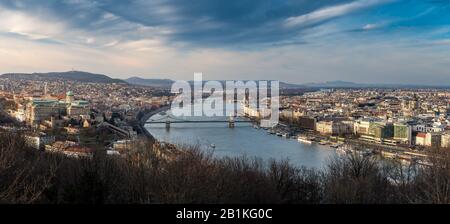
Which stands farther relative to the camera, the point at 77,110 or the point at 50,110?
the point at 77,110

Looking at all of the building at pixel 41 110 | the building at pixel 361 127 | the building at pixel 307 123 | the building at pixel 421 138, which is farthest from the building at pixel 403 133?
the building at pixel 41 110

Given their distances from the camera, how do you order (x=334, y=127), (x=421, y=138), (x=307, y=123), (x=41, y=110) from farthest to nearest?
(x=307, y=123), (x=334, y=127), (x=41, y=110), (x=421, y=138)

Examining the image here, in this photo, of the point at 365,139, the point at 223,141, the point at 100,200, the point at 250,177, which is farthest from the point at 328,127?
the point at 100,200

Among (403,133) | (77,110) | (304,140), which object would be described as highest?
(77,110)

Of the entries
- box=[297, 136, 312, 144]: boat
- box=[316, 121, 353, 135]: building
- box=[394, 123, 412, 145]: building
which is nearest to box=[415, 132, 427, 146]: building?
box=[394, 123, 412, 145]: building

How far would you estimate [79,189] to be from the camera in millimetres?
2533

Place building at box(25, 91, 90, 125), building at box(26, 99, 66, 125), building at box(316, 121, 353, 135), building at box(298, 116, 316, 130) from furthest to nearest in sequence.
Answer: building at box(298, 116, 316, 130) → building at box(316, 121, 353, 135) → building at box(25, 91, 90, 125) → building at box(26, 99, 66, 125)

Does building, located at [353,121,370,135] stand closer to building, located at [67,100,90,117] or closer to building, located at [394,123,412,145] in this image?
building, located at [394,123,412,145]

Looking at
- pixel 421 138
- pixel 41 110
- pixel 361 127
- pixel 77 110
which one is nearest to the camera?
pixel 421 138

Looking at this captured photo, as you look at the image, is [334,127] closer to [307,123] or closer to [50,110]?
[307,123]

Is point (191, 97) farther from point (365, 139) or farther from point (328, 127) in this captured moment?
point (365, 139)

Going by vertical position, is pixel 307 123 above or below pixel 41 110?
below

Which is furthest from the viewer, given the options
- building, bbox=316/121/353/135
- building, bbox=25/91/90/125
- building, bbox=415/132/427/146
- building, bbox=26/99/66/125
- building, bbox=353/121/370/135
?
building, bbox=316/121/353/135

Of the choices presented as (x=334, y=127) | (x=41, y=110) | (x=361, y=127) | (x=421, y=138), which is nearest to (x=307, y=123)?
(x=334, y=127)
